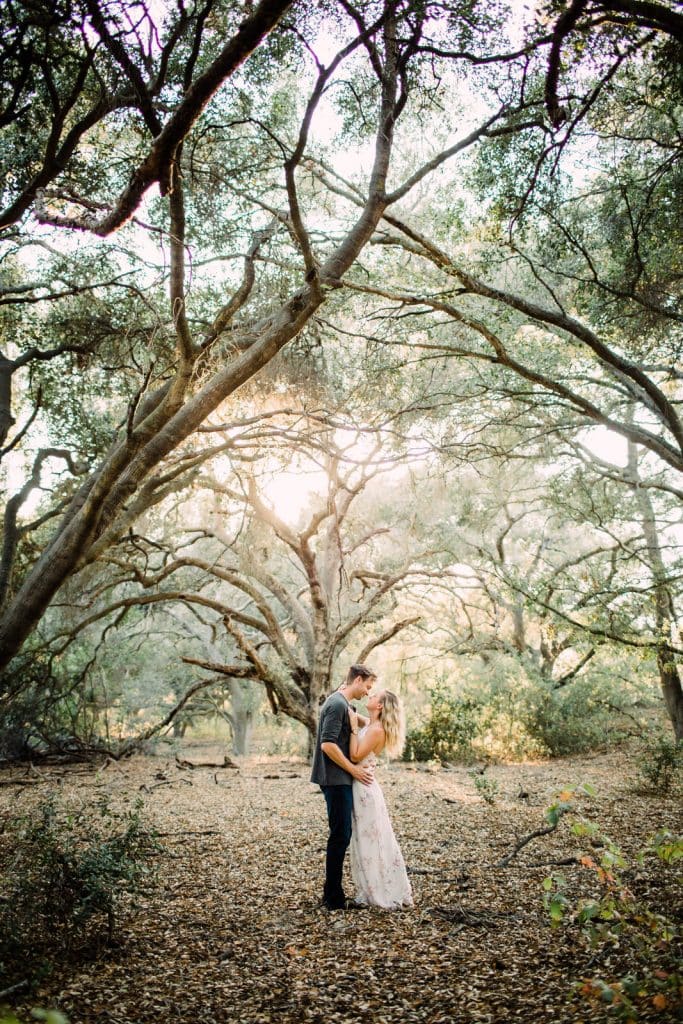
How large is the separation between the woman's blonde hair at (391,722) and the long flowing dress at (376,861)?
370 millimetres

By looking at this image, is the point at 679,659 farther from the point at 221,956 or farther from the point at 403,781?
the point at 221,956

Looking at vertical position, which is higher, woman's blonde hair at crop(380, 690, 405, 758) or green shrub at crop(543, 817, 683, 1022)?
woman's blonde hair at crop(380, 690, 405, 758)

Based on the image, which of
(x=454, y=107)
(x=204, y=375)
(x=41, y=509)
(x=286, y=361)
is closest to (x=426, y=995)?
(x=204, y=375)

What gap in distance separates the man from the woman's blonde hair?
7.1 inches

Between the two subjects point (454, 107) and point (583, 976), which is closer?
point (583, 976)

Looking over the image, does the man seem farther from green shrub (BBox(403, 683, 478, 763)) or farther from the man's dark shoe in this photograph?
green shrub (BBox(403, 683, 478, 763))

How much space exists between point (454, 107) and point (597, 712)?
11132 mm

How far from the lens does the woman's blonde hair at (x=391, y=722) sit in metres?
4.56

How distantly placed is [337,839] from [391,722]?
2.75ft

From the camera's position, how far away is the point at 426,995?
9.55 feet

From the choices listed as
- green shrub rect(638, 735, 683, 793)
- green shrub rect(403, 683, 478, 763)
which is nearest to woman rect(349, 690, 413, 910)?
green shrub rect(638, 735, 683, 793)

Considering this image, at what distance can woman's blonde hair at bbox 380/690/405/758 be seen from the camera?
456 centimetres

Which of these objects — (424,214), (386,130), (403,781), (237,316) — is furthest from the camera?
(403,781)

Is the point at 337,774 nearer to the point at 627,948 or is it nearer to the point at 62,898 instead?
the point at 62,898
